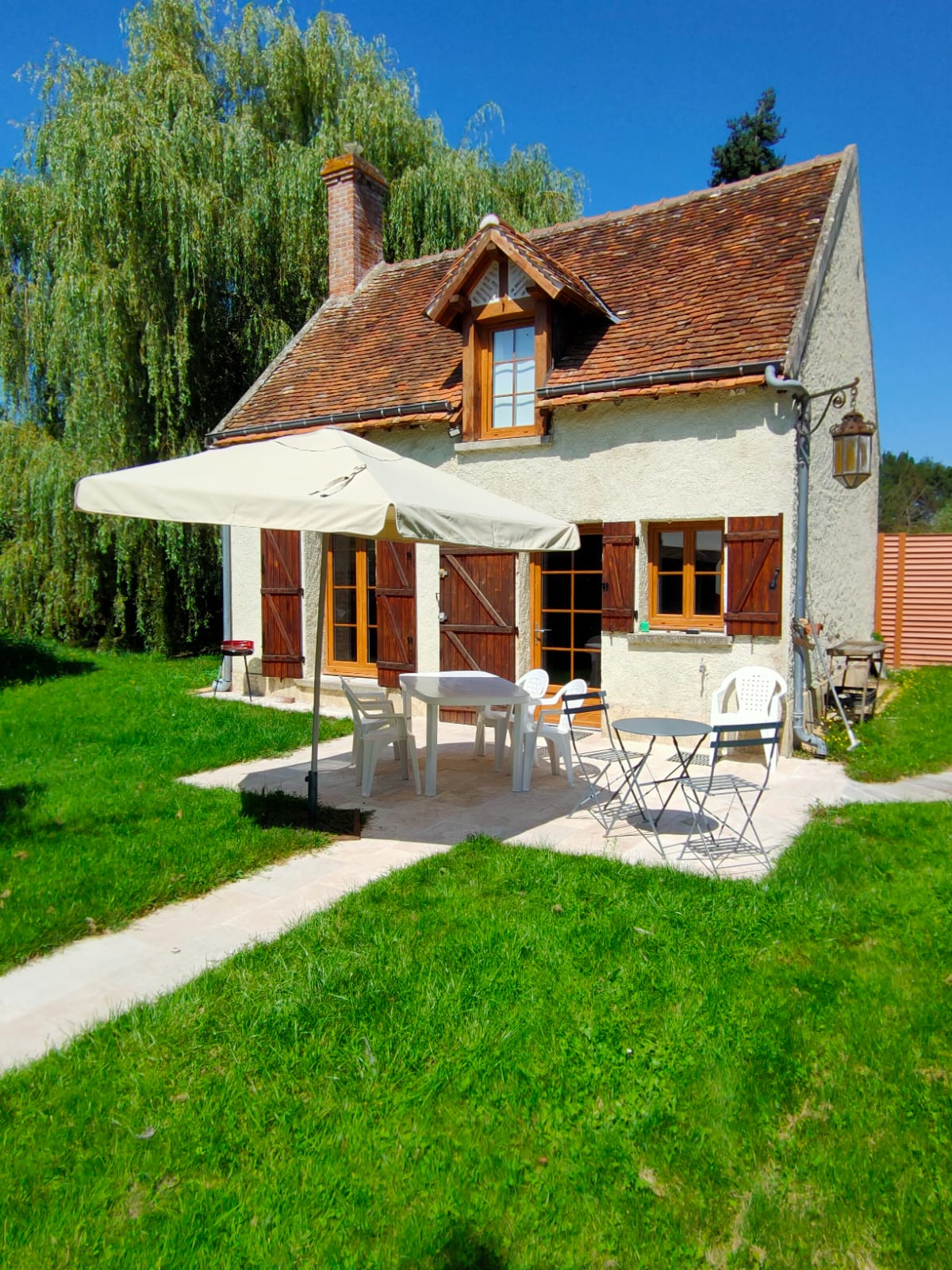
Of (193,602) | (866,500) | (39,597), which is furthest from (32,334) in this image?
(866,500)

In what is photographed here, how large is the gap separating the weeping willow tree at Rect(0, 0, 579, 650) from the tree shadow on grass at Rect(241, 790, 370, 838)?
7.88 metres

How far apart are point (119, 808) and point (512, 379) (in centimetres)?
630

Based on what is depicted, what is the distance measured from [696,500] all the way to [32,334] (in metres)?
11.5

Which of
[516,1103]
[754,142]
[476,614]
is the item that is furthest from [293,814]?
[754,142]

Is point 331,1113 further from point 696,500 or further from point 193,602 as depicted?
point 193,602

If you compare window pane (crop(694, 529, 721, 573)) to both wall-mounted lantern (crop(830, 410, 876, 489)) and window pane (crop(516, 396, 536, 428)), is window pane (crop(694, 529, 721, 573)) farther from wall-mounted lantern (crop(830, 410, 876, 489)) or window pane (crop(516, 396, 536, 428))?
window pane (crop(516, 396, 536, 428))

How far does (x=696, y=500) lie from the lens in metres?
8.32

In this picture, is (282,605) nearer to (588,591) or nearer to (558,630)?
(558,630)

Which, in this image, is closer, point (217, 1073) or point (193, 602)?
point (217, 1073)

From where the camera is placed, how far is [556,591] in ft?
31.2

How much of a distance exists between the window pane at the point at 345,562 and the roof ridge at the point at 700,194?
509 centimetres

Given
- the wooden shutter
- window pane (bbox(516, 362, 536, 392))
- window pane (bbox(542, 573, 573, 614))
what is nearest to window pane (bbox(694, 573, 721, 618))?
the wooden shutter

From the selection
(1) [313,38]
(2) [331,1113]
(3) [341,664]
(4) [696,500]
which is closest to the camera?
(2) [331,1113]

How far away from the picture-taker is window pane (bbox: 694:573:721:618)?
27.9 ft
